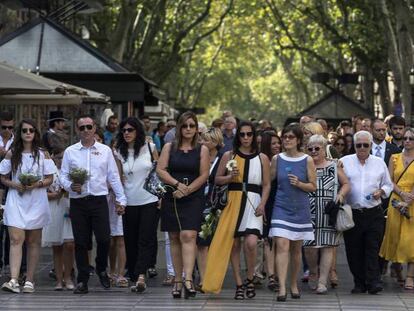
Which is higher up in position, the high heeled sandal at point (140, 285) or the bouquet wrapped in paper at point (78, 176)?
the bouquet wrapped in paper at point (78, 176)

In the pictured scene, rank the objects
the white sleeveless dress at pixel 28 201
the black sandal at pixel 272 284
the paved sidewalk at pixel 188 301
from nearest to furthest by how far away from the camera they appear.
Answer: the paved sidewalk at pixel 188 301, the white sleeveless dress at pixel 28 201, the black sandal at pixel 272 284

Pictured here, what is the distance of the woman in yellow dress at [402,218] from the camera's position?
14.8 metres

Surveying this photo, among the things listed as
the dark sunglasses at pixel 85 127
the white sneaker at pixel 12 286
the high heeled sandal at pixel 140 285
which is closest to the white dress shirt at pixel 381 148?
the high heeled sandal at pixel 140 285

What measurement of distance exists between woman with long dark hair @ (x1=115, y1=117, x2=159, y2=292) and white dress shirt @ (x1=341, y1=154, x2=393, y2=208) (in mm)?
2115

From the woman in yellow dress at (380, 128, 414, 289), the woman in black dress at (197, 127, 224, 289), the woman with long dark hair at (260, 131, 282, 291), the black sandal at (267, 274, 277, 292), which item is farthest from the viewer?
the woman in yellow dress at (380, 128, 414, 289)

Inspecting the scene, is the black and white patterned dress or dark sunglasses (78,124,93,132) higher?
dark sunglasses (78,124,93,132)

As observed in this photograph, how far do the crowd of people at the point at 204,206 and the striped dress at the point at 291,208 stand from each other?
0.4 inches

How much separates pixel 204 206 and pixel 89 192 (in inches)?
47.5

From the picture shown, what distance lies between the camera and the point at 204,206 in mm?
13945

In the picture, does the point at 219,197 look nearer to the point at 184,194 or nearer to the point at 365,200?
the point at 184,194

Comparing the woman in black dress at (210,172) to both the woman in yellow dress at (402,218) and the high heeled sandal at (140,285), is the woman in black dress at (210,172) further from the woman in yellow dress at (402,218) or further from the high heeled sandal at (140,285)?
the woman in yellow dress at (402,218)

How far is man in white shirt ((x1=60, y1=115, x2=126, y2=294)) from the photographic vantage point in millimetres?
14055

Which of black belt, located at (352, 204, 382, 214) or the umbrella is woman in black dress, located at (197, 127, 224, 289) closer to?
black belt, located at (352, 204, 382, 214)

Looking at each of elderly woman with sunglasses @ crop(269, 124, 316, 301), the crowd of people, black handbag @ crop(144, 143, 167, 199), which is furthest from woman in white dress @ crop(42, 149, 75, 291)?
elderly woman with sunglasses @ crop(269, 124, 316, 301)
